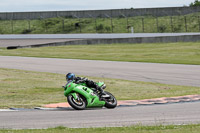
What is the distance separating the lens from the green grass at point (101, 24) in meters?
62.4

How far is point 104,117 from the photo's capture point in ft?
36.9

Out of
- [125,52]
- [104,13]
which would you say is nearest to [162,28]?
[104,13]

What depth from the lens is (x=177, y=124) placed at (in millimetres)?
10008

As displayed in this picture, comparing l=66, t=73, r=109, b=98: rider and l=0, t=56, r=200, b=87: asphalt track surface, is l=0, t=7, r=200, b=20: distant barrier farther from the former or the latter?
l=66, t=73, r=109, b=98: rider

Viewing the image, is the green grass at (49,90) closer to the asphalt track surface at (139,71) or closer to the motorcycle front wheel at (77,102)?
the motorcycle front wheel at (77,102)

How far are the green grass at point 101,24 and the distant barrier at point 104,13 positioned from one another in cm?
133

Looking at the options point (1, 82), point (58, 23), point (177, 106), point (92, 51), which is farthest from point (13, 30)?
point (177, 106)

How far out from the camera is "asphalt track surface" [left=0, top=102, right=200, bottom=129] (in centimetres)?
1028

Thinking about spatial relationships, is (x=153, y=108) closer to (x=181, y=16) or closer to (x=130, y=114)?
(x=130, y=114)

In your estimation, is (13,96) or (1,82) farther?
(1,82)

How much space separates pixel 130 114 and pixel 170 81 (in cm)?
1083

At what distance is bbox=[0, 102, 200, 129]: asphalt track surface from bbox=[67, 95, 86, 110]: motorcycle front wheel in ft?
0.67

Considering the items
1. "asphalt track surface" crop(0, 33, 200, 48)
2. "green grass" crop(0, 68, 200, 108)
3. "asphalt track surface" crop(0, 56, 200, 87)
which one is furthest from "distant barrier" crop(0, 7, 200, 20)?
"green grass" crop(0, 68, 200, 108)

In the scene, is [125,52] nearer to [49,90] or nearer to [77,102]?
[49,90]
